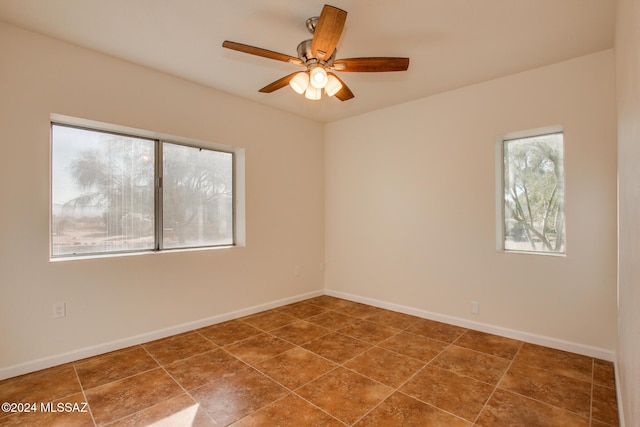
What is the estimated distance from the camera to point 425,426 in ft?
5.92

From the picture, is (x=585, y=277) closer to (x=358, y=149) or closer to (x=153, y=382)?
(x=358, y=149)

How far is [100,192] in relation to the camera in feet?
9.37

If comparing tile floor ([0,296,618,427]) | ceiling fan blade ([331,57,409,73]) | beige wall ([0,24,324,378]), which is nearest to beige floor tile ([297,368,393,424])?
tile floor ([0,296,618,427])

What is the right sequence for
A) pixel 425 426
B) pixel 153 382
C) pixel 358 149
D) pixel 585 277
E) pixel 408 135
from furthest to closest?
pixel 358 149 → pixel 408 135 → pixel 585 277 → pixel 153 382 → pixel 425 426

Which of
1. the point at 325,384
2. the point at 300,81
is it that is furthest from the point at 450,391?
the point at 300,81


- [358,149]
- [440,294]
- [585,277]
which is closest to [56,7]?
[358,149]

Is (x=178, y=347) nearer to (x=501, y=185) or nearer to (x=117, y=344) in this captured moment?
(x=117, y=344)

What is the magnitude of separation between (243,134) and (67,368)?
2.76 metres

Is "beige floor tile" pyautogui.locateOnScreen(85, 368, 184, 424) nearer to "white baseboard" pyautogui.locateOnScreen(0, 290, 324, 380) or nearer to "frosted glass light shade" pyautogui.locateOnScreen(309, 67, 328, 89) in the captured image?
"white baseboard" pyautogui.locateOnScreen(0, 290, 324, 380)

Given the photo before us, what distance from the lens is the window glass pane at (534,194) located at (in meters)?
2.97

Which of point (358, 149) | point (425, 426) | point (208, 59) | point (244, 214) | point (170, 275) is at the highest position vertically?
point (208, 59)

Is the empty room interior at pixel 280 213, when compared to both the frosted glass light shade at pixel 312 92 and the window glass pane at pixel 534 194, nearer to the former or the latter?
the window glass pane at pixel 534 194

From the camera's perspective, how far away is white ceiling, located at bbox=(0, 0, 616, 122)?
6.86 ft

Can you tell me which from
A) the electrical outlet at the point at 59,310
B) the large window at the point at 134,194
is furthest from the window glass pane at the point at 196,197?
the electrical outlet at the point at 59,310
